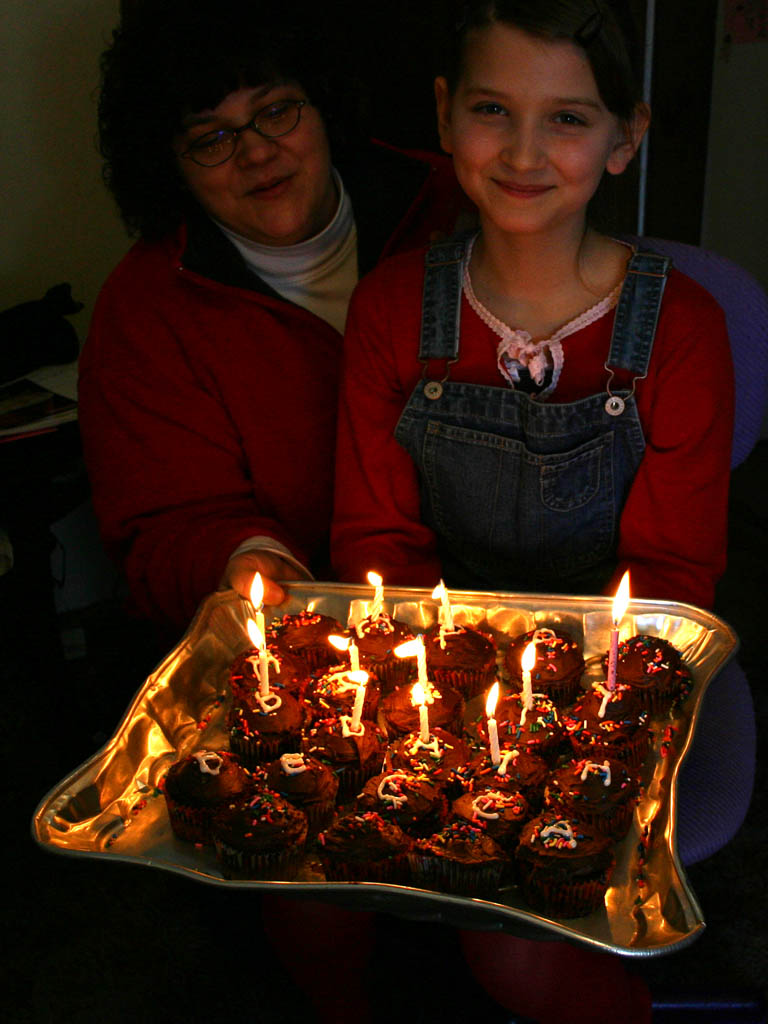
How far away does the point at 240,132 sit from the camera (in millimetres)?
1853

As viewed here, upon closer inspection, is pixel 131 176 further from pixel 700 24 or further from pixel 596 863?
pixel 700 24

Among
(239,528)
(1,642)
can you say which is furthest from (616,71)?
(1,642)

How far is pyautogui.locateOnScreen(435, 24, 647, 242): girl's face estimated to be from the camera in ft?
4.89

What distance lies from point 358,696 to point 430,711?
0.13m

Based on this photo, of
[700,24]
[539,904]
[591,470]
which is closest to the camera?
[539,904]

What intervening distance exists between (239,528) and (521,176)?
836mm

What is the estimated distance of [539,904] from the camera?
4.07 ft

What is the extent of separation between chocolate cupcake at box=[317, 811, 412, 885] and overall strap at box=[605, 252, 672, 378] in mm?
832

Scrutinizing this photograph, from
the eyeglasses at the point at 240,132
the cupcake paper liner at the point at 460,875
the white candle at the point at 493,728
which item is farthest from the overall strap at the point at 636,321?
the cupcake paper liner at the point at 460,875

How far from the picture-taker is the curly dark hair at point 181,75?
5.88ft

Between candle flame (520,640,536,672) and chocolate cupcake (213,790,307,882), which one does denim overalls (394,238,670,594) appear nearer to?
candle flame (520,640,536,672)

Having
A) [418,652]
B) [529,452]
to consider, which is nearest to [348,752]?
[418,652]

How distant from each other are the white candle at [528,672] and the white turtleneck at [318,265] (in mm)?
938

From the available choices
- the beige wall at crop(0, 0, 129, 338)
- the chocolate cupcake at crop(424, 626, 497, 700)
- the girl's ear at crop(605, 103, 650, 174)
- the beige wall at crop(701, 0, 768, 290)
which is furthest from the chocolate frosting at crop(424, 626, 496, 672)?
the beige wall at crop(701, 0, 768, 290)
